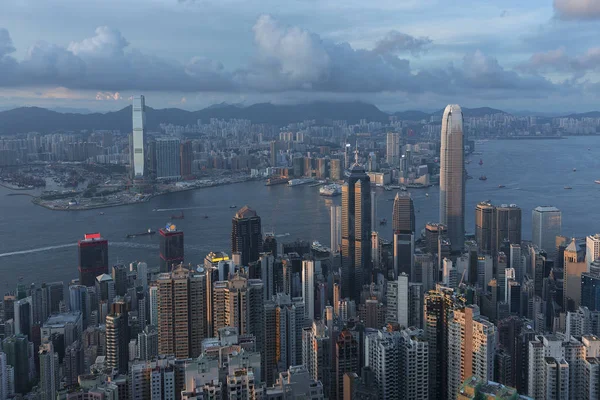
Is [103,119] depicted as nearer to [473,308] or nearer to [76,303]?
[76,303]

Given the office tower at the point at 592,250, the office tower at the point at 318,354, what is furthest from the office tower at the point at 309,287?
the office tower at the point at 592,250

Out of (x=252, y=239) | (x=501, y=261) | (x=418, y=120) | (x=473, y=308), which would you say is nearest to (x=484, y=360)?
(x=473, y=308)

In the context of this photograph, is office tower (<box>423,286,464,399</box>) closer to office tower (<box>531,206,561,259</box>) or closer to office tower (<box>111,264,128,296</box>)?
office tower (<box>111,264,128,296</box>)

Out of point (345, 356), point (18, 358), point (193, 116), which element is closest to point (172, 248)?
point (18, 358)

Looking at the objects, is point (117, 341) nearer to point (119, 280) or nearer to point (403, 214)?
point (119, 280)

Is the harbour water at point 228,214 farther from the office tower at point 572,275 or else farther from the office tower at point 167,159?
the office tower at point 572,275

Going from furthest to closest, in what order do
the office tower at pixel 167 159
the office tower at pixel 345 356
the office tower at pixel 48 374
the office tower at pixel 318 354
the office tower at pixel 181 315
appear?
the office tower at pixel 167 159 < the office tower at pixel 181 315 < the office tower at pixel 48 374 < the office tower at pixel 318 354 < the office tower at pixel 345 356

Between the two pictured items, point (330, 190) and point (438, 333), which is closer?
point (438, 333)
